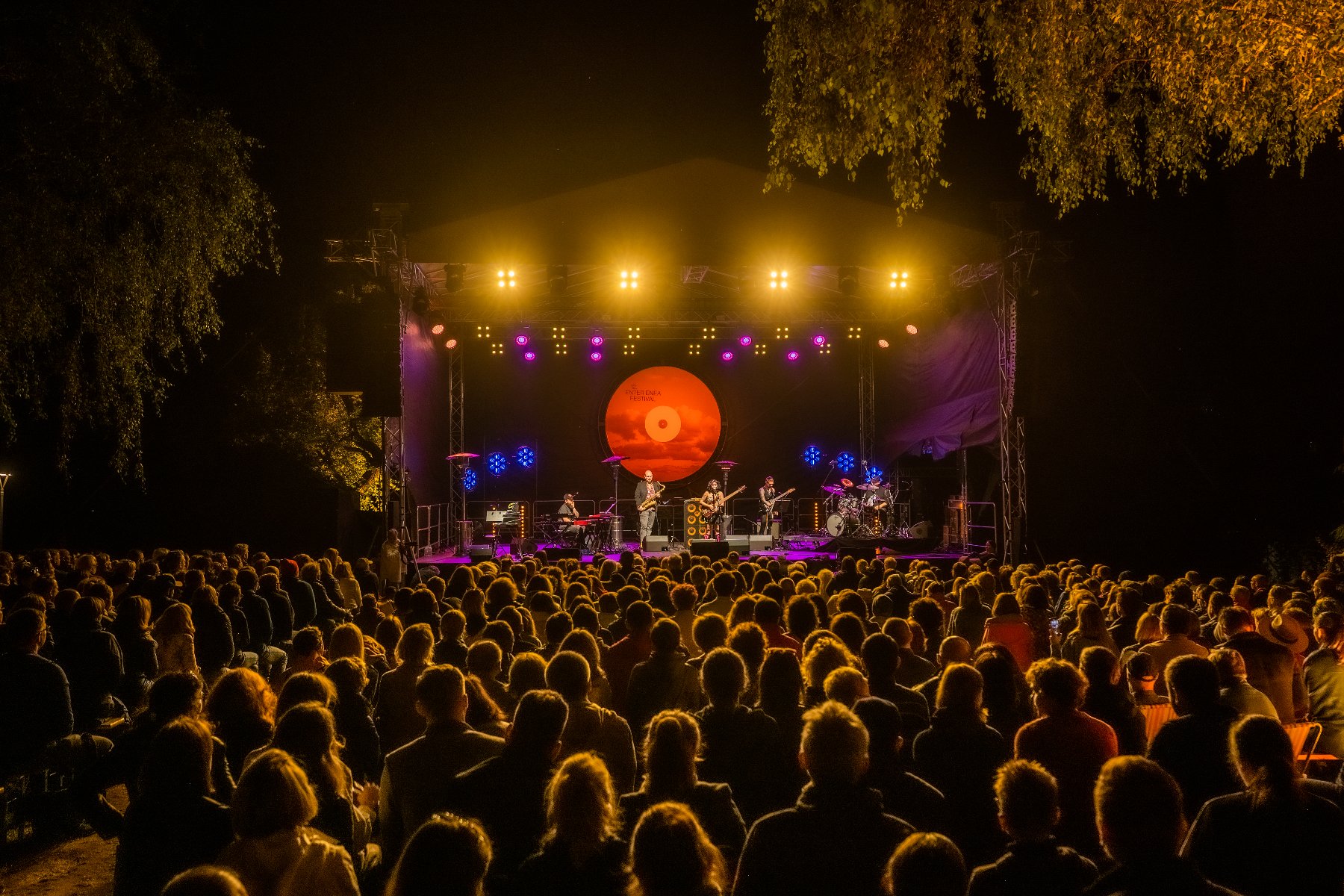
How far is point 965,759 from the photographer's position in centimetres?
347

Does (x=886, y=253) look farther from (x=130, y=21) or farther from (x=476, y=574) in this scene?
(x=130, y=21)

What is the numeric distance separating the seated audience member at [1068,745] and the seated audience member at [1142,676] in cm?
165

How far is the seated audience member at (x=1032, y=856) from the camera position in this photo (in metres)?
2.21

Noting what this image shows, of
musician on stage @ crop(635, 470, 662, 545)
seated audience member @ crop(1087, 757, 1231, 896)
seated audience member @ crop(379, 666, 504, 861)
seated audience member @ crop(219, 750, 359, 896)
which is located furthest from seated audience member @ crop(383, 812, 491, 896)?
musician on stage @ crop(635, 470, 662, 545)

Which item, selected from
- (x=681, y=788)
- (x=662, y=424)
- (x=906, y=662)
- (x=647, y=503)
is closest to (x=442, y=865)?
(x=681, y=788)

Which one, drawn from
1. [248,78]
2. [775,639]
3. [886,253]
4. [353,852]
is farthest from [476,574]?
[248,78]

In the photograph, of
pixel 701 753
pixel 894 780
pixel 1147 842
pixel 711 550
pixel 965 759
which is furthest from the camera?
pixel 711 550

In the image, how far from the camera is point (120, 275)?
10.2m

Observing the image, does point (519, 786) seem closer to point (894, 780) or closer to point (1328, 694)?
point (894, 780)

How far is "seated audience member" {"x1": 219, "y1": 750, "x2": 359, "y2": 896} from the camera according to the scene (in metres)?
2.39

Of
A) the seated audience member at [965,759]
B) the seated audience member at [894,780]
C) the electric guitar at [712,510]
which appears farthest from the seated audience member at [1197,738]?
the electric guitar at [712,510]

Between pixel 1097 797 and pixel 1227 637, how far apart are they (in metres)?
4.52

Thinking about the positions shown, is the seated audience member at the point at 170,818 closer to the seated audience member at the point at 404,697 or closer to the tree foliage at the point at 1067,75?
the seated audience member at the point at 404,697

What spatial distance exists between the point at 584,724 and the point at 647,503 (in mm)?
17447
